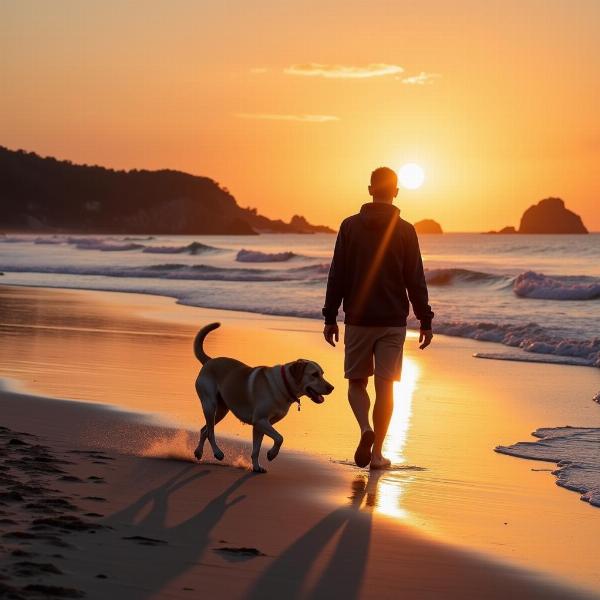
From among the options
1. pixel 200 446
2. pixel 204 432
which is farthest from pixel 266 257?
pixel 200 446

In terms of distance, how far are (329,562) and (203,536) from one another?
672 mm

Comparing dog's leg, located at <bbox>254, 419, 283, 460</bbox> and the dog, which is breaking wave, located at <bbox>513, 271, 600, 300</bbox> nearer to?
the dog

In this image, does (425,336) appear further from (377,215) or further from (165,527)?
(165,527)

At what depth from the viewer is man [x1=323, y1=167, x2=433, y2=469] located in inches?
286

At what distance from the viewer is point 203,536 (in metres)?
5.25

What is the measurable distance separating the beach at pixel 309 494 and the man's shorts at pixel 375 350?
2.24 feet

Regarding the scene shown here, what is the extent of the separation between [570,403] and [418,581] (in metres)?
→ 6.50

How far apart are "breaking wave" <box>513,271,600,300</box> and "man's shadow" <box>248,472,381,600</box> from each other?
74.0ft

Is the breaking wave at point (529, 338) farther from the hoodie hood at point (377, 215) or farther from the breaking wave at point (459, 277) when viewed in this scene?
the breaking wave at point (459, 277)

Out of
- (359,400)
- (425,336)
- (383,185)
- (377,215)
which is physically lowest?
(359,400)

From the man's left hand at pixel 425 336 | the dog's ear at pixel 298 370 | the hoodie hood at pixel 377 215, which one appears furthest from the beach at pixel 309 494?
the hoodie hood at pixel 377 215

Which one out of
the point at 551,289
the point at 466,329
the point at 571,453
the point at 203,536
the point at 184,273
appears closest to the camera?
the point at 203,536

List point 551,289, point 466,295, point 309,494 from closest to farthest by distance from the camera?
point 309,494 → point 551,289 → point 466,295

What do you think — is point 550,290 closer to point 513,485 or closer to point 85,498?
point 513,485
